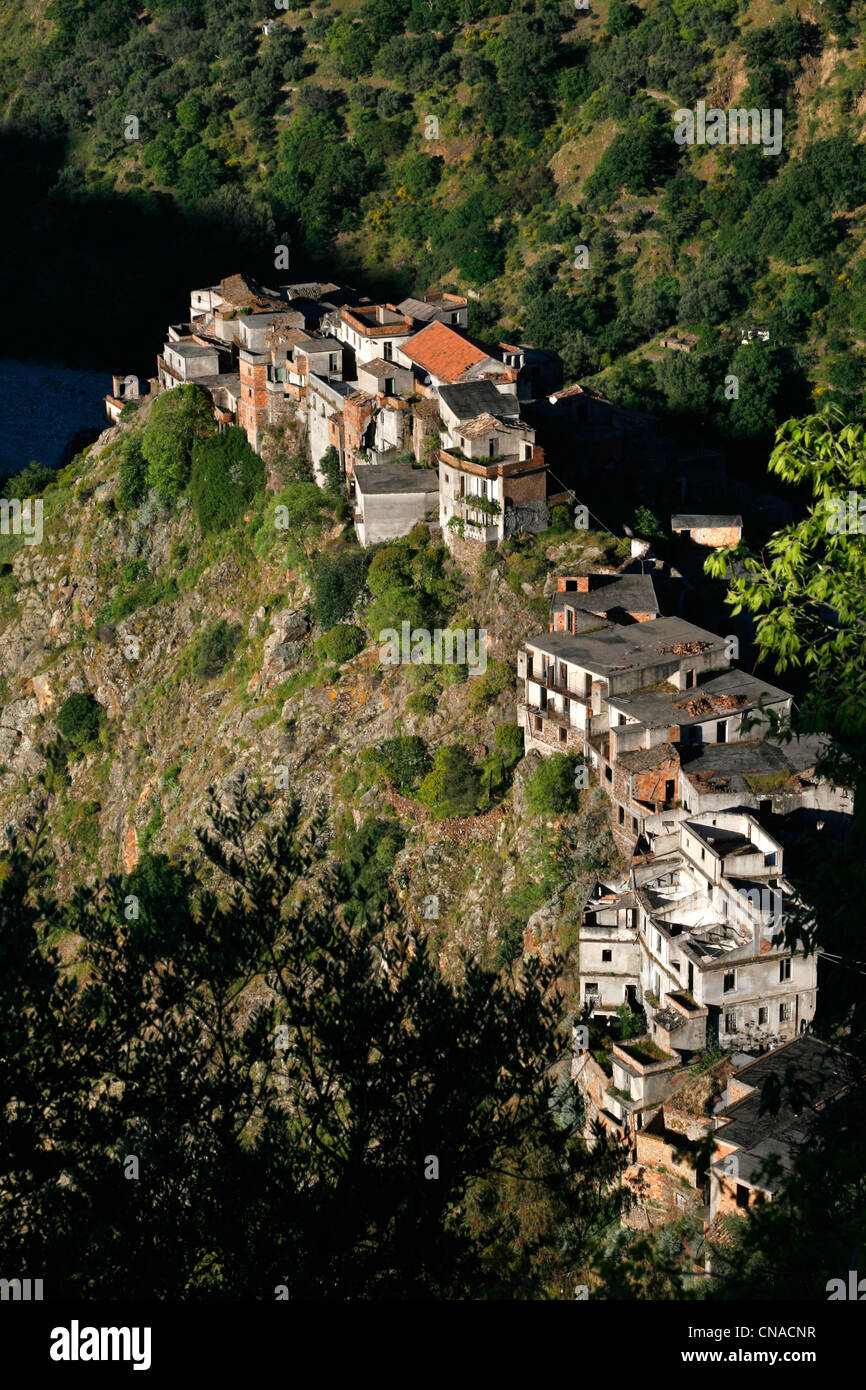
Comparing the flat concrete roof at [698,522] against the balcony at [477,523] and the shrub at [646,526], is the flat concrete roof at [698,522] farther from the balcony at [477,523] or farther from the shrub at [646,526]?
the balcony at [477,523]

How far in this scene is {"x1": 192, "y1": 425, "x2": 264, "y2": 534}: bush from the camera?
60031mm

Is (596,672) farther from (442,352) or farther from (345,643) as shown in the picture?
(442,352)

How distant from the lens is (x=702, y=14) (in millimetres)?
104938

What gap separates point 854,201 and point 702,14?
21251 millimetres

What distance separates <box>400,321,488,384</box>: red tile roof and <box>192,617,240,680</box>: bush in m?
10.5

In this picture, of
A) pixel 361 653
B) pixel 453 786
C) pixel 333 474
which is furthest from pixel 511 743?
pixel 333 474

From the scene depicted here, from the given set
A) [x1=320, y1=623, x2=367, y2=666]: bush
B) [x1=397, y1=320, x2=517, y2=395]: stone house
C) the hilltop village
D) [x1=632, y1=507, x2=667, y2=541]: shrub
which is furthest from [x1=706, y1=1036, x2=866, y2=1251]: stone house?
[x1=397, y1=320, x2=517, y2=395]: stone house

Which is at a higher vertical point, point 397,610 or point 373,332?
point 373,332

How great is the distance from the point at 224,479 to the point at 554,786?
23860 millimetres

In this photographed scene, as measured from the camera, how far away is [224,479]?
6112cm

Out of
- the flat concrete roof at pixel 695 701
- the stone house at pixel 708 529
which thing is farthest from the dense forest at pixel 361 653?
the stone house at pixel 708 529

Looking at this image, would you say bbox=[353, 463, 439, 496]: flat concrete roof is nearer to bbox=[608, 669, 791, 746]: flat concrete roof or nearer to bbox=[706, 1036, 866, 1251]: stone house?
bbox=[608, 669, 791, 746]: flat concrete roof

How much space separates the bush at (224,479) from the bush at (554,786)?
2107 centimetres

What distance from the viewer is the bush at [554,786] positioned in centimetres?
4162
